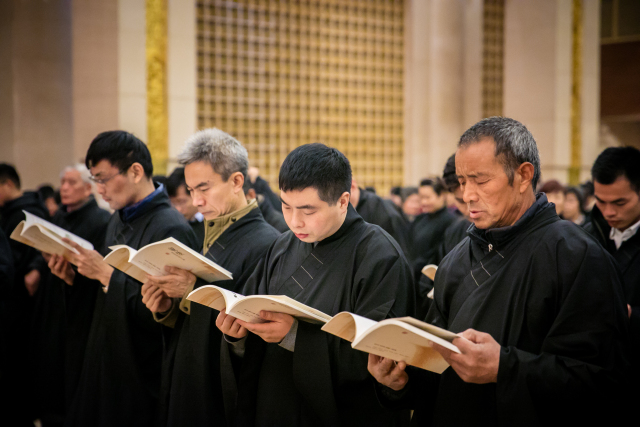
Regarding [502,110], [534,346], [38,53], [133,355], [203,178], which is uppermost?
[38,53]

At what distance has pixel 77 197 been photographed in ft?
16.6

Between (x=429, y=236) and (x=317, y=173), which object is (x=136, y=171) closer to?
(x=317, y=173)

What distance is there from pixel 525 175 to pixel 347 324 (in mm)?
891

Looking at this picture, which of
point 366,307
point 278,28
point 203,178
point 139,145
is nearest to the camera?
point 366,307

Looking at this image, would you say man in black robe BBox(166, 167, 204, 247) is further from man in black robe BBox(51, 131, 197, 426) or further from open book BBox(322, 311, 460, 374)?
open book BBox(322, 311, 460, 374)

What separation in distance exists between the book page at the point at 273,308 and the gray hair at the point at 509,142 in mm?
895

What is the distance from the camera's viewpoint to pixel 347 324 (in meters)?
2.14

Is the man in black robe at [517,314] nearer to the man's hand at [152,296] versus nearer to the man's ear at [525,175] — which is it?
the man's ear at [525,175]

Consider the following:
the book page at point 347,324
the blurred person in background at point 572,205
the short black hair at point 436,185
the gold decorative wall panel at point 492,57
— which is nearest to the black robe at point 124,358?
the book page at point 347,324

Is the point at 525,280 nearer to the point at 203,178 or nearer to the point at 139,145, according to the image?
the point at 203,178

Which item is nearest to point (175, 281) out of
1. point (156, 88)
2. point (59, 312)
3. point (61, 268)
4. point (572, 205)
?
point (61, 268)

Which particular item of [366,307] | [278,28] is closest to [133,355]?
[366,307]

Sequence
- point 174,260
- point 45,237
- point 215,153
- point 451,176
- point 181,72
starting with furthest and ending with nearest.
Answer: point 181,72
point 451,176
point 45,237
point 215,153
point 174,260

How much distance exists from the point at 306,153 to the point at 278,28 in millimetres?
11182
